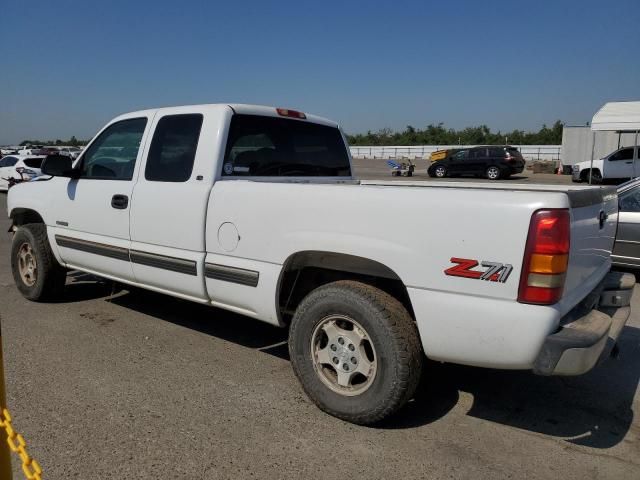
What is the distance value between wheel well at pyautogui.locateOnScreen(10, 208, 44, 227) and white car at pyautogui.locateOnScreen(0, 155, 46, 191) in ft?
42.6

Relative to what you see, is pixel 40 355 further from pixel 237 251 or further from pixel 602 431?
pixel 602 431

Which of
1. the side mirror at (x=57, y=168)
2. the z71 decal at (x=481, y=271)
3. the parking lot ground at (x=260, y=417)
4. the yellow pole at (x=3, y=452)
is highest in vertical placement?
the side mirror at (x=57, y=168)

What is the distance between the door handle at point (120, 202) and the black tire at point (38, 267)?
1.34m

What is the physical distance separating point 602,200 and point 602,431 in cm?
138

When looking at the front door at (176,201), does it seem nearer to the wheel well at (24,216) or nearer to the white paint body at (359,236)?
the white paint body at (359,236)

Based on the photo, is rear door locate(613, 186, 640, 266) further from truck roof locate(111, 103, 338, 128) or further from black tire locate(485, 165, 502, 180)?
black tire locate(485, 165, 502, 180)

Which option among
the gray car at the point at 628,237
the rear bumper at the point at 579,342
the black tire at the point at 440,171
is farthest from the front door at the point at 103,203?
the black tire at the point at 440,171

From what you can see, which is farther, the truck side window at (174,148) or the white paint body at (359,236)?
the truck side window at (174,148)

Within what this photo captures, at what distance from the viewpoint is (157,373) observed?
153 inches

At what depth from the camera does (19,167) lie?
18531mm

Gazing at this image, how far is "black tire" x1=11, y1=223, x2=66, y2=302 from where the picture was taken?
5367 millimetres

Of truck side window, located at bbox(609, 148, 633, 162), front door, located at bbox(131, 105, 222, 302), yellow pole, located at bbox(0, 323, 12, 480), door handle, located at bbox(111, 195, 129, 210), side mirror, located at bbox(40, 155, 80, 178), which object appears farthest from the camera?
truck side window, located at bbox(609, 148, 633, 162)

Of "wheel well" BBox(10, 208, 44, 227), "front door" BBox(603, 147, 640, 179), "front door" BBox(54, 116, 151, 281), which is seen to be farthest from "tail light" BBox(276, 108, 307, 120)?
"front door" BBox(603, 147, 640, 179)

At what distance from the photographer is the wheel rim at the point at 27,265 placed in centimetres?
553
